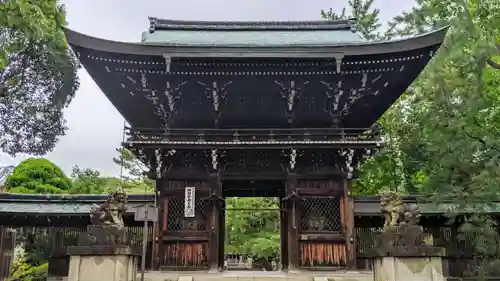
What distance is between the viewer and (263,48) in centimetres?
1186

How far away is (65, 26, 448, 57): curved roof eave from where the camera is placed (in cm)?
1166

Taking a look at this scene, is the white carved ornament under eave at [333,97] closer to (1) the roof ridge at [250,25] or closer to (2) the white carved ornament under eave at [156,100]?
(2) the white carved ornament under eave at [156,100]

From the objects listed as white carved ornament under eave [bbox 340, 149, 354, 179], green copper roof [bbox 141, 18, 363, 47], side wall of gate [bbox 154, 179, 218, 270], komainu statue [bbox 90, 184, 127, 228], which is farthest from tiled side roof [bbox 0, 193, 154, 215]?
white carved ornament under eave [bbox 340, 149, 354, 179]

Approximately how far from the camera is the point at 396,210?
9602 millimetres

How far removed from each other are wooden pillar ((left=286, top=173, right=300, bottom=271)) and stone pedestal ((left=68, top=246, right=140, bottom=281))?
5.24 metres

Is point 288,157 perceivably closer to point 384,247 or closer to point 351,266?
point 351,266

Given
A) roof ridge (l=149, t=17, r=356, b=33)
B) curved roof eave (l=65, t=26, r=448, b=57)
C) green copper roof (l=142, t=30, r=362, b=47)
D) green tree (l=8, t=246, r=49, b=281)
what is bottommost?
green tree (l=8, t=246, r=49, b=281)

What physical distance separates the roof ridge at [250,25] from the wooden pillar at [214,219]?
7133mm

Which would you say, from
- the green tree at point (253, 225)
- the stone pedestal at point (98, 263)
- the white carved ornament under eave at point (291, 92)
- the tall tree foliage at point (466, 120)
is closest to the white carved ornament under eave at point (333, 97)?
the white carved ornament under eave at point (291, 92)

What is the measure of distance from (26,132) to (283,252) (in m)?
13.5

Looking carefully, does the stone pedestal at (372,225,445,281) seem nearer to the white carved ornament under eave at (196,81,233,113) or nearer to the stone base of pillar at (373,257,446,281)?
the stone base of pillar at (373,257,446,281)

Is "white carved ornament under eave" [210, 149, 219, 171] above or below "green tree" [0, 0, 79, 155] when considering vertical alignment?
below

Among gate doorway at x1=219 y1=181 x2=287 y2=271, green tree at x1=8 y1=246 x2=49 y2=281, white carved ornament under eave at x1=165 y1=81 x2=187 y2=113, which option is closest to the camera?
white carved ornament under eave at x1=165 y1=81 x2=187 y2=113

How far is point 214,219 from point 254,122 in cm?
335
